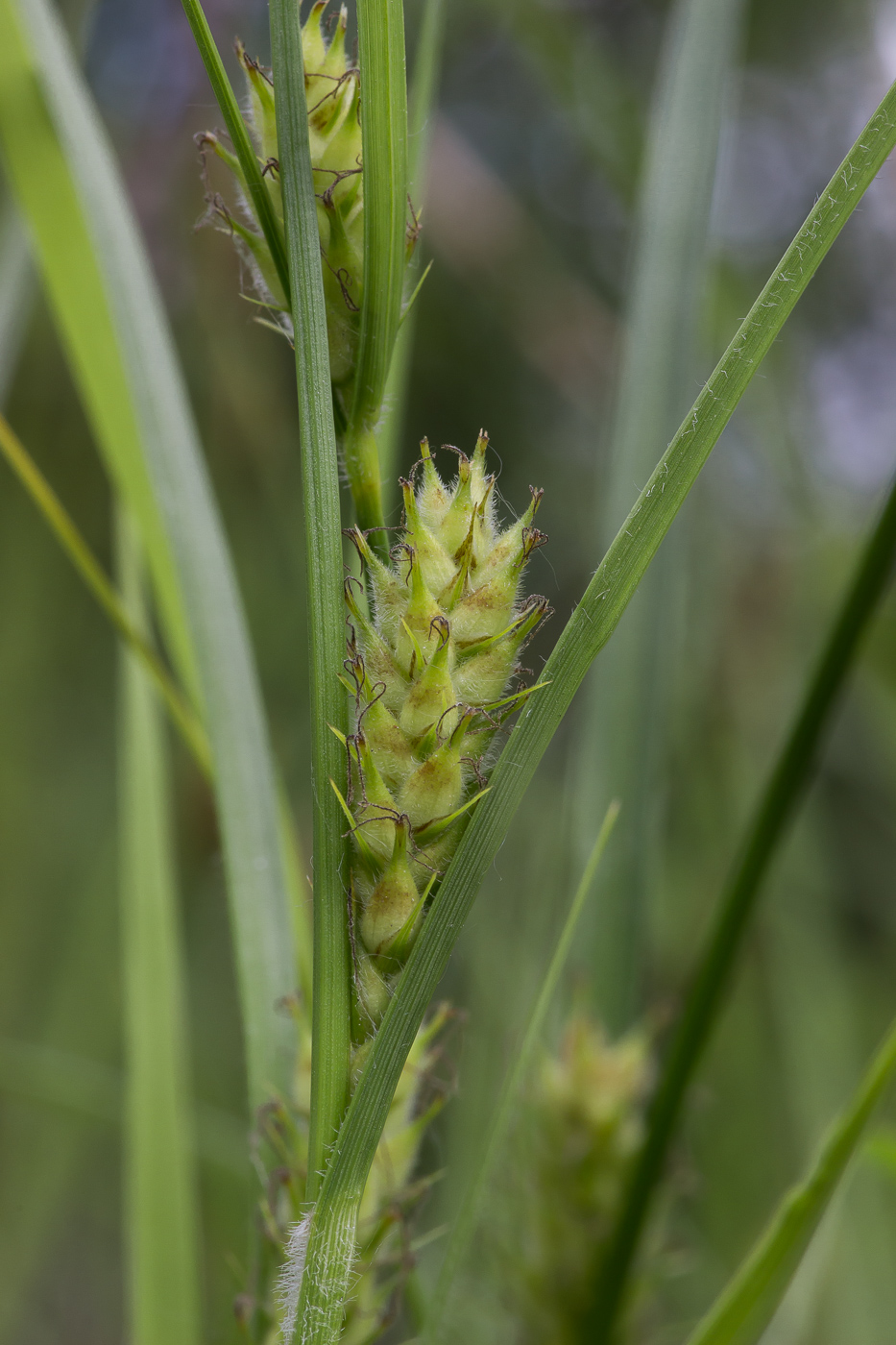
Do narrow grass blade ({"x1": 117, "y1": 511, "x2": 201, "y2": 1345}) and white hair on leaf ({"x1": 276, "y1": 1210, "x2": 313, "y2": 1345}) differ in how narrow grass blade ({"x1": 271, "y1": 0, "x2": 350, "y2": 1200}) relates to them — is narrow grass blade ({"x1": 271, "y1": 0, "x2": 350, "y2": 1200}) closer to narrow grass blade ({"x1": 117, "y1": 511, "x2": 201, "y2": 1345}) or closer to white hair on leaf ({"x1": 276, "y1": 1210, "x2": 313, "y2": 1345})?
white hair on leaf ({"x1": 276, "y1": 1210, "x2": 313, "y2": 1345})

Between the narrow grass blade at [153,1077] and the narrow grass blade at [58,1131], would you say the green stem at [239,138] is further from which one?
the narrow grass blade at [58,1131]

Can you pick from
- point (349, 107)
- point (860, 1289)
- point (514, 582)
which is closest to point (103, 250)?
point (349, 107)

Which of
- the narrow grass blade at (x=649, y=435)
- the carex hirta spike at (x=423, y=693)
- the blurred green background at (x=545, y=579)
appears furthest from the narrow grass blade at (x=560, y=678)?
the blurred green background at (x=545, y=579)

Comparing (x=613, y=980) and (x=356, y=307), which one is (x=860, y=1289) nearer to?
(x=613, y=980)

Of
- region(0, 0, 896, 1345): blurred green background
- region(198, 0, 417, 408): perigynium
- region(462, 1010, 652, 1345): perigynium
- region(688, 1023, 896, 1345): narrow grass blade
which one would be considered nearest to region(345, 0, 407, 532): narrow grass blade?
region(198, 0, 417, 408): perigynium

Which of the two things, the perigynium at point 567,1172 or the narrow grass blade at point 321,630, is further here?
the perigynium at point 567,1172

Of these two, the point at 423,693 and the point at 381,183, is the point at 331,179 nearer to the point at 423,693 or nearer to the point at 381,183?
the point at 381,183

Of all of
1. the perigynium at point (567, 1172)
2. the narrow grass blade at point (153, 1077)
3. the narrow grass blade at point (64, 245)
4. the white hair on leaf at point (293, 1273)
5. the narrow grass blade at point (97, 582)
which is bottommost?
the perigynium at point (567, 1172)
